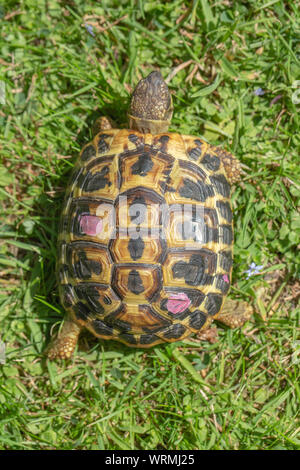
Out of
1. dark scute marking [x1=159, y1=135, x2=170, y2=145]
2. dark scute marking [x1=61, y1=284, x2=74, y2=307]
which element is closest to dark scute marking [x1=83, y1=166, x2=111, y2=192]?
dark scute marking [x1=159, y1=135, x2=170, y2=145]

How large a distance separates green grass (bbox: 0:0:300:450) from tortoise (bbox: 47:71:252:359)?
1.27 ft

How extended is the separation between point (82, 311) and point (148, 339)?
0.43 meters

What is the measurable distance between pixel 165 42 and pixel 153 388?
2378mm

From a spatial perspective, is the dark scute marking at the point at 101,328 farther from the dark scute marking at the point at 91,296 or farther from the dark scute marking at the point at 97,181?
the dark scute marking at the point at 97,181

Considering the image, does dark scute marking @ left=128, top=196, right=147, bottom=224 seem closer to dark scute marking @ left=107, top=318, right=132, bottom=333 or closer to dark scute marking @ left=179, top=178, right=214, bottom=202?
dark scute marking @ left=179, top=178, right=214, bottom=202

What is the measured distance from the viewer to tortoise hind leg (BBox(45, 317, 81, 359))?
2.92 metres

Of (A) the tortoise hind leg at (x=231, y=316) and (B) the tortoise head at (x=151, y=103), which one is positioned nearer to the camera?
(B) the tortoise head at (x=151, y=103)

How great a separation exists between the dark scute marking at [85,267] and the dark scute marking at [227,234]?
29.7 inches

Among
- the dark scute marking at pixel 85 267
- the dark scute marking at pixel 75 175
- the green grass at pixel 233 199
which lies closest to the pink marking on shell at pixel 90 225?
the dark scute marking at pixel 85 267

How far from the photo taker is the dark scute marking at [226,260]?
2686 millimetres

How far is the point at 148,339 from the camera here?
8.77ft

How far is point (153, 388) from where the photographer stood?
3.06 m
